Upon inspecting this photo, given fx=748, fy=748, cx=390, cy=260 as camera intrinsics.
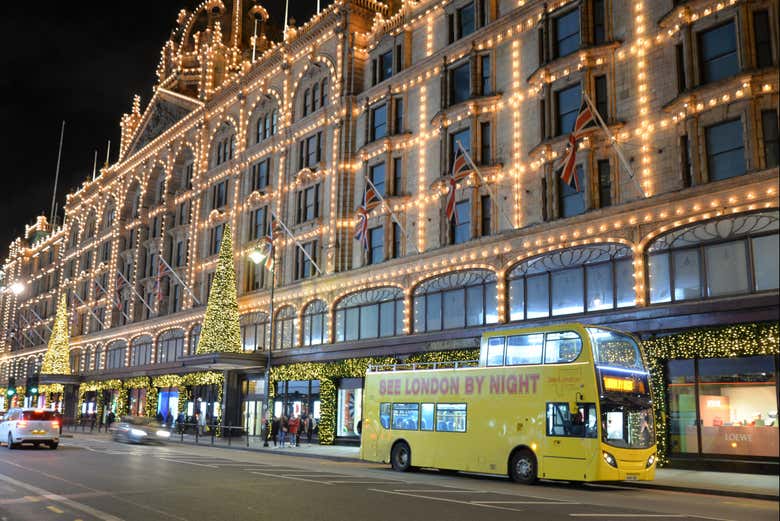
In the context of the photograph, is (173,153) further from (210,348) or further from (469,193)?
(469,193)

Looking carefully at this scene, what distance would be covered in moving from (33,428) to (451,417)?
18.5m

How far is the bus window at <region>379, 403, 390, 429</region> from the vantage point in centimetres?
2523

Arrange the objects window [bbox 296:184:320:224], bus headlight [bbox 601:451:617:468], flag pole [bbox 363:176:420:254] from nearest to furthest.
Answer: bus headlight [bbox 601:451:617:468], flag pole [bbox 363:176:420:254], window [bbox 296:184:320:224]

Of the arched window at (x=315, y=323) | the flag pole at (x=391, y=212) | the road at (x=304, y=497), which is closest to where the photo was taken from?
the road at (x=304, y=497)

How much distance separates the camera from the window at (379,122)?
41500 millimetres

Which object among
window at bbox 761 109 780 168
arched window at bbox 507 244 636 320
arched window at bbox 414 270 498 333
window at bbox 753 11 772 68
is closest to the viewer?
window at bbox 761 109 780 168

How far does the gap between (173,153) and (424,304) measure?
36.1 m

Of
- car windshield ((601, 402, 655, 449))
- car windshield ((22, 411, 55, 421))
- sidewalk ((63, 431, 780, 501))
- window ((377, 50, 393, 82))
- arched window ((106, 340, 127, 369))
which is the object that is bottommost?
sidewalk ((63, 431, 780, 501))

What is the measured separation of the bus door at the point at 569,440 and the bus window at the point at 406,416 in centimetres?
527

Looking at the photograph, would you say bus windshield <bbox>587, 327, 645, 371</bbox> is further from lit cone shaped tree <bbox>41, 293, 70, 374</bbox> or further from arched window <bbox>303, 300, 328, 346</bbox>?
lit cone shaped tree <bbox>41, 293, 70, 374</bbox>

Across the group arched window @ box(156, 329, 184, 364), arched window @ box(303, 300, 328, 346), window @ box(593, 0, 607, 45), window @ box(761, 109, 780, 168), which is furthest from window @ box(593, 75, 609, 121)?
arched window @ box(156, 329, 184, 364)

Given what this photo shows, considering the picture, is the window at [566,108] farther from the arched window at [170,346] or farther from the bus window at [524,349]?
the arched window at [170,346]

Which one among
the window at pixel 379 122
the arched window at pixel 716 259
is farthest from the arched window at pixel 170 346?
the arched window at pixel 716 259

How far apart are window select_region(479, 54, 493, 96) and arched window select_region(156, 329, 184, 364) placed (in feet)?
106
